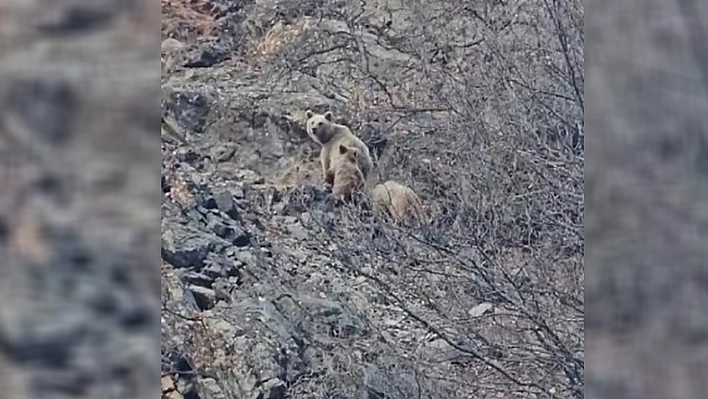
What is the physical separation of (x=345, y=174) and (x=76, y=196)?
78.6 inches

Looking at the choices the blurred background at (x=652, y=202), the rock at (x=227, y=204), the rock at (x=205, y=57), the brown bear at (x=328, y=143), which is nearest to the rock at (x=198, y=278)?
the rock at (x=227, y=204)

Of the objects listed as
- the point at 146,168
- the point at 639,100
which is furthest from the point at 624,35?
the point at 146,168

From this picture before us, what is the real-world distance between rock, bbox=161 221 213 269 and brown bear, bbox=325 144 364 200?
322mm

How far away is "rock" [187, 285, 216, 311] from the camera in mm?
2250

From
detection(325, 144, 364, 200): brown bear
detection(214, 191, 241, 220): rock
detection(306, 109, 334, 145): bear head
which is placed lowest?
detection(214, 191, 241, 220): rock

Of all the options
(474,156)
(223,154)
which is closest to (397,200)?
(474,156)

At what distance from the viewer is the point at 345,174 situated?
2285 mm

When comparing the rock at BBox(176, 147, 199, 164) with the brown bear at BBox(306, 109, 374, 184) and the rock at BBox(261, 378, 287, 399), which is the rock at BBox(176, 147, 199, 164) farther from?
the rock at BBox(261, 378, 287, 399)

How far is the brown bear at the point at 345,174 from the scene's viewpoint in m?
2.28

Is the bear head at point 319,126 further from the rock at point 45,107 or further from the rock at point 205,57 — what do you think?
the rock at point 45,107

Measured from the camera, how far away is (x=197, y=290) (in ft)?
7.39

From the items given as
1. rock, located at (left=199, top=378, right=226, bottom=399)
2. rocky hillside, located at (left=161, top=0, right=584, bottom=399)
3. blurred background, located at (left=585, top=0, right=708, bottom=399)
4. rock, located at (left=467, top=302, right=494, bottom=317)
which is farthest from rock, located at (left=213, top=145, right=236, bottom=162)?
blurred background, located at (left=585, top=0, right=708, bottom=399)

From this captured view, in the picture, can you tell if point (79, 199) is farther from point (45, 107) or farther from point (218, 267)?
point (218, 267)

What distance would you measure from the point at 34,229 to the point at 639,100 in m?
0.21
